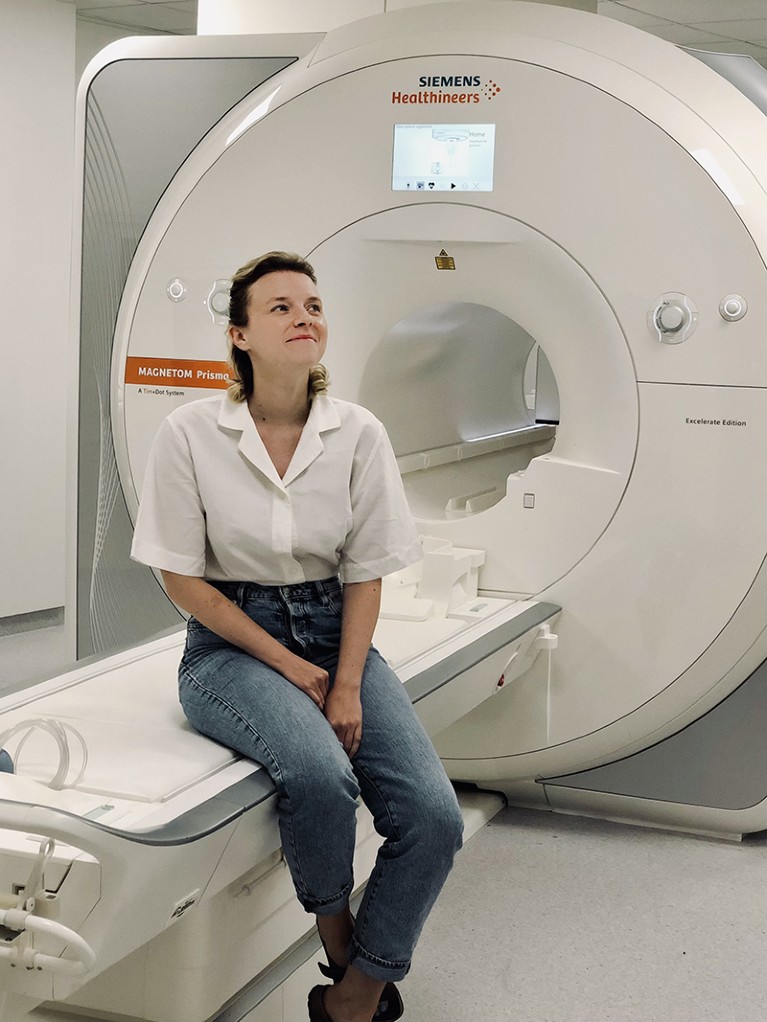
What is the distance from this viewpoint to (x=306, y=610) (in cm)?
195

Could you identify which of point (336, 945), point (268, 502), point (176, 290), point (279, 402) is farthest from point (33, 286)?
point (336, 945)

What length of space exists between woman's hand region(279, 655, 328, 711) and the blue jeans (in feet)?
0.04

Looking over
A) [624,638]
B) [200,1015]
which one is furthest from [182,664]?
[624,638]

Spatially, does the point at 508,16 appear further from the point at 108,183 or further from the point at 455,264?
the point at 108,183

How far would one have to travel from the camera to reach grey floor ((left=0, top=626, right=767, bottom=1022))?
212cm

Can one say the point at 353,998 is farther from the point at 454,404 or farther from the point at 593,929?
the point at 454,404

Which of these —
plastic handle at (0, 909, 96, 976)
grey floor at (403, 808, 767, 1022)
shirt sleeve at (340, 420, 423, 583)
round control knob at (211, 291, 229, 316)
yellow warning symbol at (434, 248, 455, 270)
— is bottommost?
grey floor at (403, 808, 767, 1022)

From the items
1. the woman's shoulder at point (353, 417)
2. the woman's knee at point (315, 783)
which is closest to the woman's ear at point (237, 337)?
the woman's shoulder at point (353, 417)

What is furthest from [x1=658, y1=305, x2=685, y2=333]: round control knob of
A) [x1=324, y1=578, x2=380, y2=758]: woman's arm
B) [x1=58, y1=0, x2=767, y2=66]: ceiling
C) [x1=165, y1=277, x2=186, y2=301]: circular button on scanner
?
[x1=58, y1=0, x2=767, y2=66]: ceiling

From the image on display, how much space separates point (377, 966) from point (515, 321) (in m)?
1.46

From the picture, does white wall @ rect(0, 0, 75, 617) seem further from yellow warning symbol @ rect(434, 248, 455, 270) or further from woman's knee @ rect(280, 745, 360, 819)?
woman's knee @ rect(280, 745, 360, 819)

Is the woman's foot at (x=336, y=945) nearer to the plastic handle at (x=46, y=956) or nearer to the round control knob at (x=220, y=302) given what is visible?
the plastic handle at (x=46, y=956)

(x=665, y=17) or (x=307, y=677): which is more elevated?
(x=665, y=17)

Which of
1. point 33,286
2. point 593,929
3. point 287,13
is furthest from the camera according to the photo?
point 33,286
